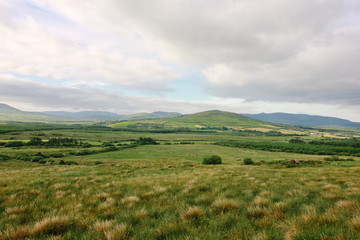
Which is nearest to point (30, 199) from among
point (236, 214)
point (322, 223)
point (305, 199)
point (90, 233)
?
point (90, 233)

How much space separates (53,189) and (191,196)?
7402 millimetres

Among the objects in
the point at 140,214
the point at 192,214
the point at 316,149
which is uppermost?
the point at 192,214

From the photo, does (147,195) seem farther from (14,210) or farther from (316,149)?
(316,149)

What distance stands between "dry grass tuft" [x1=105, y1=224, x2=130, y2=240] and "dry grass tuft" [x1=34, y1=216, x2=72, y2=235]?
148 centimetres

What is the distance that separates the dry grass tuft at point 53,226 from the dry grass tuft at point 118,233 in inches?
58.1

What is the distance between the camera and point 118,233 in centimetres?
373

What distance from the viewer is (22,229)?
12.8 feet

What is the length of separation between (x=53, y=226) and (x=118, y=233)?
191 cm

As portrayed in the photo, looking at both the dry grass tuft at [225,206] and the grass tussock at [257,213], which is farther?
the dry grass tuft at [225,206]

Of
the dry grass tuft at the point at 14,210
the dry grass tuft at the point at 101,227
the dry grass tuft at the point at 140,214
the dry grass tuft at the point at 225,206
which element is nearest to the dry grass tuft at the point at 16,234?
the dry grass tuft at the point at 101,227

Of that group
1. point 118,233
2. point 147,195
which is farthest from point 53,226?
point 147,195

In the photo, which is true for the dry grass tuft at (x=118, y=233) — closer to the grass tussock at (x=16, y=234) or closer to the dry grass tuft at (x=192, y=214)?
the dry grass tuft at (x=192, y=214)

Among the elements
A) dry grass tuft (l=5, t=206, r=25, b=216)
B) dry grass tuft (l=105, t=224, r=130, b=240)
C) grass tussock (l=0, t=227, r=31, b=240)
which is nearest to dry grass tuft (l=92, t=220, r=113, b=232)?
dry grass tuft (l=105, t=224, r=130, b=240)

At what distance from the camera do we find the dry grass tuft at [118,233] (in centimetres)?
364
